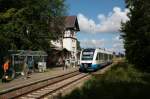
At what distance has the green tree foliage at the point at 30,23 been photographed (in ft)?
99.5

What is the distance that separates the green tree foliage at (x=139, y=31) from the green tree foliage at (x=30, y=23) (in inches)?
426

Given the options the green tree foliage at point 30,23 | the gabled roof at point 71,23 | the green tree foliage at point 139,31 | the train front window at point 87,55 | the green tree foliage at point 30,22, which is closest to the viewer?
the green tree foliage at point 139,31

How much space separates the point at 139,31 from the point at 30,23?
14.1 metres

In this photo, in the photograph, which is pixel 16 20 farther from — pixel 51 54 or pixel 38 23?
pixel 51 54

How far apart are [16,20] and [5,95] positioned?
55.8ft

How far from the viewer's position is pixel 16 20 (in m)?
32.0

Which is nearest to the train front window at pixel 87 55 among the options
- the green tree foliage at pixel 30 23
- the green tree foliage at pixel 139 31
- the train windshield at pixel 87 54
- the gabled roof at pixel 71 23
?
the train windshield at pixel 87 54

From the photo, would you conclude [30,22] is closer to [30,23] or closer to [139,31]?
[30,23]

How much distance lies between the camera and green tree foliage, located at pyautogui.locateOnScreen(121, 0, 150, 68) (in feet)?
91.1

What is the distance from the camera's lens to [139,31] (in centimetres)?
2875

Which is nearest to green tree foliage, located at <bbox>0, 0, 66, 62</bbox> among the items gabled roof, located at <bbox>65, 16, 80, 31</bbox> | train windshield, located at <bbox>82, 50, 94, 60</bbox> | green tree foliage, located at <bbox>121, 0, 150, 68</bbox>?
train windshield, located at <bbox>82, 50, 94, 60</bbox>

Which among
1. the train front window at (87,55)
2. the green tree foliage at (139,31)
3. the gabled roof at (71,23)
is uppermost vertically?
the gabled roof at (71,23)

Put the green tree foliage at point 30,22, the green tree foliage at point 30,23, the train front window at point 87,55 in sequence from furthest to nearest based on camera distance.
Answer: the train front window at point 87,55 < the green tree foliage at point 30,22 < the green tree foliage at point 30,23

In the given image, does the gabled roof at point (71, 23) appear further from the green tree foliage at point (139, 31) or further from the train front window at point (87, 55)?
the green tree foliage at point (139, 31)
